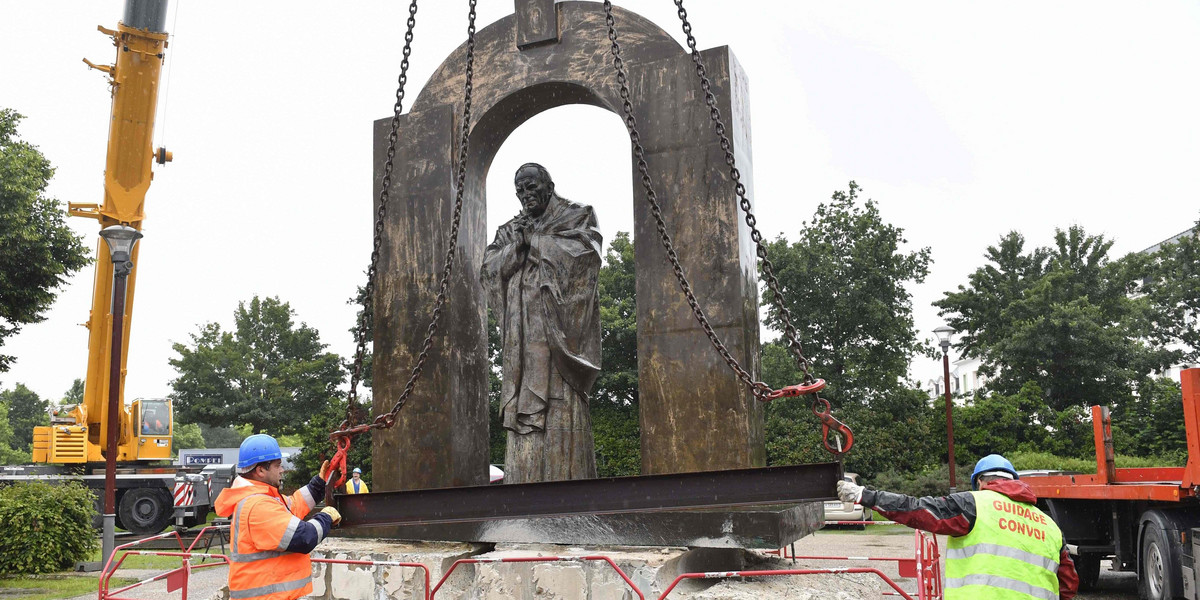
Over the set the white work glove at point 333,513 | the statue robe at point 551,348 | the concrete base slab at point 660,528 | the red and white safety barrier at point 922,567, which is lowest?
the red and white safety barrier at point 922,567

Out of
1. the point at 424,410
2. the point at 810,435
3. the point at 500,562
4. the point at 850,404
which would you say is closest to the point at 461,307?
the point at 424,410

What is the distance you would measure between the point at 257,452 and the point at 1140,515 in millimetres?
9671

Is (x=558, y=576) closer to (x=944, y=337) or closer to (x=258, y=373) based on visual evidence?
(x=944, y=337)

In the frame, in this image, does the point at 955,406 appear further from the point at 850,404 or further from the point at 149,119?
the point at 149,119

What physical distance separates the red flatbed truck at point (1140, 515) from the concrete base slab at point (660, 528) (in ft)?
A: 17.4

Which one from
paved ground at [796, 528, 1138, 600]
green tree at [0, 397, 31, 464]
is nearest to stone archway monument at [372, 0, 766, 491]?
paved ground at [796, 528, 1138, 600]

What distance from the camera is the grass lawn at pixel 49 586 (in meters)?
11.9

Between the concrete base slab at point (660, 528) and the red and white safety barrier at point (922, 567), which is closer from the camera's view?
the concrete base slab at point (660, 528)

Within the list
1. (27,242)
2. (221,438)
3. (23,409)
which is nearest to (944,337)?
(27,242)

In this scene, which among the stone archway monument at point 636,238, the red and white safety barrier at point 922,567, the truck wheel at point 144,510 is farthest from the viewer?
the truck wheel at point 144,510

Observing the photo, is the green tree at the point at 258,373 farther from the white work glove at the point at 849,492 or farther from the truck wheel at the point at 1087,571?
the white work glove at the point at 849,492

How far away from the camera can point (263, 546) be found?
15.2 ft

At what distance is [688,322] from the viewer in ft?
21.9

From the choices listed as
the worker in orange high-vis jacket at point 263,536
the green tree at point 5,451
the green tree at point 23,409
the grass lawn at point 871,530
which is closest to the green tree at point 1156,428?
the grass lawn at point 871,530
